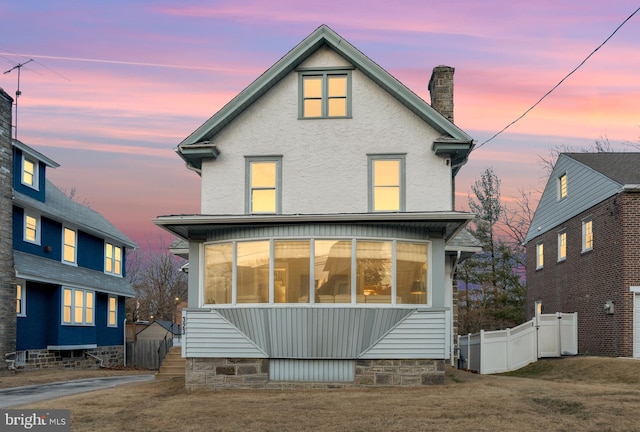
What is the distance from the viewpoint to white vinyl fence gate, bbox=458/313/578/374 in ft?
83.1

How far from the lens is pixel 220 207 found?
Answer: 1958 centimetres

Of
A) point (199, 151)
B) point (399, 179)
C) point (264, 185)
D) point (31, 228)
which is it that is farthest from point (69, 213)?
point (399, 179)

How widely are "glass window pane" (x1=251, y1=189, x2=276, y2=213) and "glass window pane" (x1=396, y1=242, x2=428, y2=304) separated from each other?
3525 mm

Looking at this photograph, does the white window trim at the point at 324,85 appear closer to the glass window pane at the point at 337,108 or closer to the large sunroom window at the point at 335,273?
the glass window pane at the point at 337,108

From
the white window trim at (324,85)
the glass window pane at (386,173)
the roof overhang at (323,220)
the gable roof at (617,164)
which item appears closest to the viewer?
the roof overhang at (323,220)

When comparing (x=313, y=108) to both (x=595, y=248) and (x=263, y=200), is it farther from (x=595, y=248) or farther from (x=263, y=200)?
(x=595, y=248)

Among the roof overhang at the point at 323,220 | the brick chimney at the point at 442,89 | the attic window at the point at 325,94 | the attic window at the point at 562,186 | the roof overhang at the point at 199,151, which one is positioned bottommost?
the roof overhang at the point at 323,220

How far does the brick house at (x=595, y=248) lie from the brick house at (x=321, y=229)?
9465 mm

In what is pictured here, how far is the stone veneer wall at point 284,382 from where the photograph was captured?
18266 mm

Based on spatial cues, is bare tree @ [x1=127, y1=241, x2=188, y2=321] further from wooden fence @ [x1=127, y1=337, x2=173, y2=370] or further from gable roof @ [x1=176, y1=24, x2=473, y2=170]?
gable roof @ [x1=176, y1=24, x2=473, y2=170]

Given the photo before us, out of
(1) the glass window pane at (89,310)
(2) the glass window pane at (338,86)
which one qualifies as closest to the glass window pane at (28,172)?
(1) the glass window pane at (89,310)

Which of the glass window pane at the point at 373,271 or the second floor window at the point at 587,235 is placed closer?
the glass window pane at the point at 373,271

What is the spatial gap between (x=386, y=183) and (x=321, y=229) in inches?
89.9

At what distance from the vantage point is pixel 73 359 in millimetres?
34188
